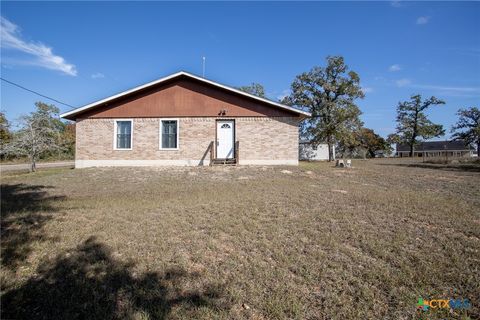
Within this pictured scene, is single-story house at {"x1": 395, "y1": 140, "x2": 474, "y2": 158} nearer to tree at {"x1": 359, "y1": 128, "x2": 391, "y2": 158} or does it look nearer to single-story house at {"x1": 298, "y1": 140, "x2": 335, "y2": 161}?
tree at {"x1": 359, "y1": 128, "x2": 391, "y2": 158}

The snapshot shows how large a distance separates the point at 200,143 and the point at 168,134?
1920 mm

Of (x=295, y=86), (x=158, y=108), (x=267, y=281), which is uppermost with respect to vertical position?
(x=295, y=86)

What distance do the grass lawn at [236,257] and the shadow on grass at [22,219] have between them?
0.03 meters

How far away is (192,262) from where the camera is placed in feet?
10.4

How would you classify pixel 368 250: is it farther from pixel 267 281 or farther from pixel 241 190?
pixel 241 190

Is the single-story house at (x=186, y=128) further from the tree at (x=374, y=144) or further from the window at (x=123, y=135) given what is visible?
the tree at (x=374, y=144)

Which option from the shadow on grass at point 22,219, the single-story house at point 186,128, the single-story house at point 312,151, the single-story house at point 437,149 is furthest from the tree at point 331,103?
the single-story house at point 437,149

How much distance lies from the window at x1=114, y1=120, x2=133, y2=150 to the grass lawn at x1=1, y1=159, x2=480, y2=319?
7.96 meters

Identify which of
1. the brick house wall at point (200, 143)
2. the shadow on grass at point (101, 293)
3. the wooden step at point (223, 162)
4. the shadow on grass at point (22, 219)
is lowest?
the shadow on grass at point (101, 293)

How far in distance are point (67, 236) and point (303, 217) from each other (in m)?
4.12

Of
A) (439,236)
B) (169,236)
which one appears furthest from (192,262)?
(439,236)

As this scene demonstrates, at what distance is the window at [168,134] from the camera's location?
14.0 meters

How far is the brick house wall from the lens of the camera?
45.6 feet

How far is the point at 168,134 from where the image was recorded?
46.1ft
